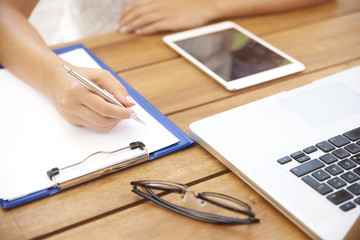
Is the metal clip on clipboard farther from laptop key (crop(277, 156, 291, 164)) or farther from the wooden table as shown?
laptop key (crop(277, 156, 291, 164))

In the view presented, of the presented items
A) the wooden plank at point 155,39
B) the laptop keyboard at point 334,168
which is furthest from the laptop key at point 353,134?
the wooden plank at point 155,39

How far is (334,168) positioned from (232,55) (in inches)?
16.7

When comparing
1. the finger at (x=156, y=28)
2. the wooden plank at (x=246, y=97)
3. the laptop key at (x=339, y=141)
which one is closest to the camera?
the laptop key at (x=339, y=141)

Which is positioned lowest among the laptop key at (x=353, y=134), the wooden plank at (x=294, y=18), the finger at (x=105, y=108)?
the laptop key at (x=353, y=134)

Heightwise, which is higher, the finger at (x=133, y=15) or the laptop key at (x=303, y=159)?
the finger at (x=133, y=15)

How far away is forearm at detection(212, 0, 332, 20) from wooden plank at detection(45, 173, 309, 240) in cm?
69

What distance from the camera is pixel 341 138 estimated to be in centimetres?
61

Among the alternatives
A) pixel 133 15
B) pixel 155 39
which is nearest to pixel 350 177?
pixel 155 39

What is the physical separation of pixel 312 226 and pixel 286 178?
0.09m

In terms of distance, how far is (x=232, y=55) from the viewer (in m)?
0.90

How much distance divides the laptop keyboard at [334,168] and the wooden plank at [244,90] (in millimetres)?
249

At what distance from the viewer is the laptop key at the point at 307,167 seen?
0.55 m

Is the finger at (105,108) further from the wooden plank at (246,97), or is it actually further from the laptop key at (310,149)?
the laptop key at (310,149)

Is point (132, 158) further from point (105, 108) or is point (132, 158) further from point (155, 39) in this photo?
point (155, 39)
